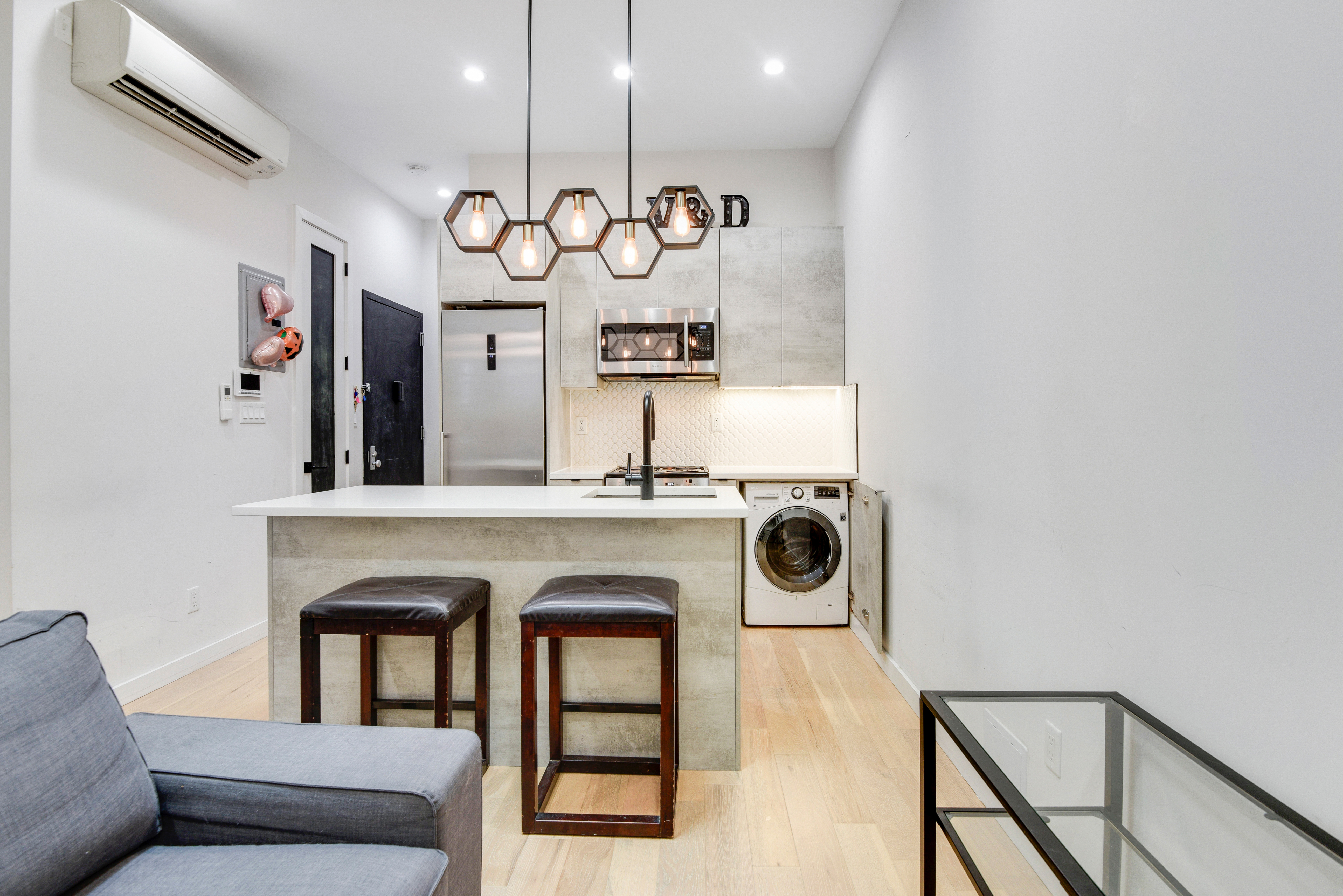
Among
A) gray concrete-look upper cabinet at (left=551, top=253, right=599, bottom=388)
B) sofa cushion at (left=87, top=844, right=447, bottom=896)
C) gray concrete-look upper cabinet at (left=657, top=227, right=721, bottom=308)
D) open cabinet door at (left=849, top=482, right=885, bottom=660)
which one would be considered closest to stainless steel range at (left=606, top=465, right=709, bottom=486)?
gray concrete-look upper cabinet at (left=551, top=253, right=599, bottom=388)

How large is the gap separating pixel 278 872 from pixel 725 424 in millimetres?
3712

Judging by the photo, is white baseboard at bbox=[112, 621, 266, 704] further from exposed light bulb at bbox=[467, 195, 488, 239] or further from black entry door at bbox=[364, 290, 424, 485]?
exposed light bulb at bbox=[467, 195, 488, 239]

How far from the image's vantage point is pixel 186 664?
3.01 m

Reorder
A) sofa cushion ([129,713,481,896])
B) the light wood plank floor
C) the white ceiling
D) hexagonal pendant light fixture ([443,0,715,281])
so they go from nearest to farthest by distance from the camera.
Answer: sofa cushion ([129,713,481,896])
the light wood plank floor
hexagonal pendant light fixture ([443,0,715,281])
the white ceiling

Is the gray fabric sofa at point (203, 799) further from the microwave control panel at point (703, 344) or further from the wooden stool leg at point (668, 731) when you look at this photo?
the microwave control panel at point (703, 344)

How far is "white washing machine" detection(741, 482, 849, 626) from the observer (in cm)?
368

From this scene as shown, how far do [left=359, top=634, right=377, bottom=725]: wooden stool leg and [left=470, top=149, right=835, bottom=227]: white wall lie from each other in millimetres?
3123

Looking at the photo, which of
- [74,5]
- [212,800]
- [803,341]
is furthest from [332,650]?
[803,341]

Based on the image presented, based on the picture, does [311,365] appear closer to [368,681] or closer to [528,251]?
[528,251]

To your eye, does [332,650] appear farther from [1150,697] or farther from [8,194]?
[1150,697]

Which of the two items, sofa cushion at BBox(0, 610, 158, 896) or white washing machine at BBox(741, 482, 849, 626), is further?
white washing machine at BBox(741, 482, 849, 626)

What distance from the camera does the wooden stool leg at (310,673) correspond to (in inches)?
71.3

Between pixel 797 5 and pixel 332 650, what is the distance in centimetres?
335

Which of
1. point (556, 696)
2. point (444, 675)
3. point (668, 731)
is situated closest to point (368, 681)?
point (444, 675)
